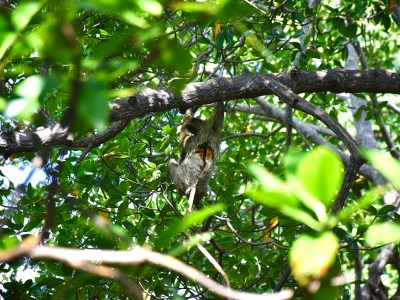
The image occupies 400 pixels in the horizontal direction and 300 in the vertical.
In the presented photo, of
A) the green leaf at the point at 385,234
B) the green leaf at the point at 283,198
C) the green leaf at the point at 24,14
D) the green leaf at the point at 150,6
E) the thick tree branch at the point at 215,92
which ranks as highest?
the thick tree branch at the point at 215,92

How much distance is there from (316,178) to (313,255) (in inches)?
4.8

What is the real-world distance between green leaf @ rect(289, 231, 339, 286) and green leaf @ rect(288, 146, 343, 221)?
0.07 meters

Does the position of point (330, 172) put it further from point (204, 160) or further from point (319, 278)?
point (204, 160)

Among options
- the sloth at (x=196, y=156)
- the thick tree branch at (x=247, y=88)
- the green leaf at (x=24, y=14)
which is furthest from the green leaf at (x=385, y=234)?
the sloth at (x=196, y=156)

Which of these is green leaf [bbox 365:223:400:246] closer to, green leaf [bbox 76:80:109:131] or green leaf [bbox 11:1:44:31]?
green leaf [bbox 76:80:109:131]

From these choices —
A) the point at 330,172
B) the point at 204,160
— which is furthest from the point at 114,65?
the point at 204,160

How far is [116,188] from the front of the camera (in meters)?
4.57

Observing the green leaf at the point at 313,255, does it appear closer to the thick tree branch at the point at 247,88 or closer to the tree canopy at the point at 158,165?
the tree canopy at the point at 158,165

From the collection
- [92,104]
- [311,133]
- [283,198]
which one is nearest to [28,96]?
[92,104]

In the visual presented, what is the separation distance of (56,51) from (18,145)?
214 centimetres

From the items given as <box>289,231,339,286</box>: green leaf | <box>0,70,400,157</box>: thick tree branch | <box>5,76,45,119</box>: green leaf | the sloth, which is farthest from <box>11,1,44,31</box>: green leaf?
the sloth

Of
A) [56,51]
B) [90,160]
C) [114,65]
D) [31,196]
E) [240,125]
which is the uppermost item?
[240,125]

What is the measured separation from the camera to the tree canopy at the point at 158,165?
0.96 metres

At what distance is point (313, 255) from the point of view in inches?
36.1
